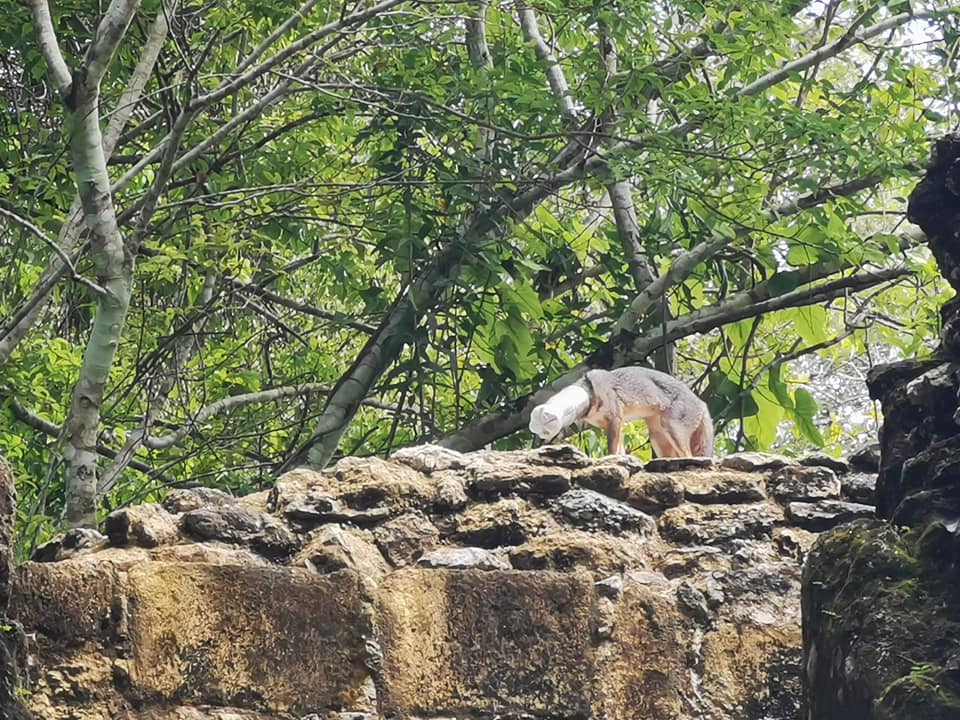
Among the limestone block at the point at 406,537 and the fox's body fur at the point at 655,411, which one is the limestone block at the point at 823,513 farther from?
the fox's body fur at the point at 655,411

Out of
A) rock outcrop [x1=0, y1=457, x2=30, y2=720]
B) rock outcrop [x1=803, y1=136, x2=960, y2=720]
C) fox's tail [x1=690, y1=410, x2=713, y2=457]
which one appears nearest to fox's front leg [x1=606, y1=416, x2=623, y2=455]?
fox's tail [x1=690, y1=410, x2=713, y2=457]

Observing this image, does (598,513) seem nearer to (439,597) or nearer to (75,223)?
(439,597)

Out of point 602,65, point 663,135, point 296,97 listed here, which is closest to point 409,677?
point 663,135

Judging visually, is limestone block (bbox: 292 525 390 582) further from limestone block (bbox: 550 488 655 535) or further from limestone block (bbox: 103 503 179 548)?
limestone block (bbox: 550 488 655 535)

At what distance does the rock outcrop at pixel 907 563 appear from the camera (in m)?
3.75

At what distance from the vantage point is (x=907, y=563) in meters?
3.99

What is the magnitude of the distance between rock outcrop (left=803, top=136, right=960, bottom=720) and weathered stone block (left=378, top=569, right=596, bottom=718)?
2.83ft

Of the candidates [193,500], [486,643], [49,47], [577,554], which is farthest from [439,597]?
[49,47]

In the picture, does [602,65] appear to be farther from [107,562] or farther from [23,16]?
[107,562]

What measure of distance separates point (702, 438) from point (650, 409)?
0.29m

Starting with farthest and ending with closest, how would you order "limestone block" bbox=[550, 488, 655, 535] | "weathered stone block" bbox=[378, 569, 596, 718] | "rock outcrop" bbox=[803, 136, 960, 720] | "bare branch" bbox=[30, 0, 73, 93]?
1. "bare branch" bbox=[30, 0, 73, 93]
2. "limestone block" bbox=[550, 488, 655, 535]
3. "weathered stone block" bbox=[378, 569, 596, 718]
4. "rock outcrop" bbox=[803, 136, 960, 720]

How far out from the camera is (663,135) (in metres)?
8.48

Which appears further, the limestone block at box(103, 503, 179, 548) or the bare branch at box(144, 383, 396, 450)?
the bare branch at box(144, 383, 396, 450)

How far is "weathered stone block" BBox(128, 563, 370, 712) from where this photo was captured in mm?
4656
